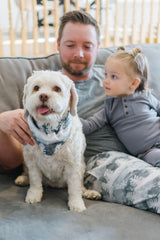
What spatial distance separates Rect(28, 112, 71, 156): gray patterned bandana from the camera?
1151 millimetres

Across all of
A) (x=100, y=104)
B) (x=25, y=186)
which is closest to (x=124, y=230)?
(x=25, y=186)

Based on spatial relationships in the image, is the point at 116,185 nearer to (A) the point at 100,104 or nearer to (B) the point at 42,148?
(B) the point at 42,148

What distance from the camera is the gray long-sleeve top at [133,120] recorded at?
1.46 metres

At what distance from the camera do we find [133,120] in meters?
1.48

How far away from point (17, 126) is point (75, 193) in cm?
38

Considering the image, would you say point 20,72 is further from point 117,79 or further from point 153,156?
point 153,156

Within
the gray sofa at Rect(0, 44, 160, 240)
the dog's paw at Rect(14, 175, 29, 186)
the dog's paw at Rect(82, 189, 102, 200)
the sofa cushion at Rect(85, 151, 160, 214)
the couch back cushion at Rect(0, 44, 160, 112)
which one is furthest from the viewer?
the couch back cushion at Rect(0, 44, 160, 112)

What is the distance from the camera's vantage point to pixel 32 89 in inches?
41.8

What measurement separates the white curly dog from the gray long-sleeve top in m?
0.29

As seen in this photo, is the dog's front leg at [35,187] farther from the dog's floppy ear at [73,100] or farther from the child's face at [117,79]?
the child's face at [117,79]

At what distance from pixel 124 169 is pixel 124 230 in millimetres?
312

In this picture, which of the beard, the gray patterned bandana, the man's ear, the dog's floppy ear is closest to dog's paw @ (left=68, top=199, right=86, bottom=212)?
the gray patterned bandana

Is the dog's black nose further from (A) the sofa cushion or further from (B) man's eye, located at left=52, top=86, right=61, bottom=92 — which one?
(A) the sofa cushion

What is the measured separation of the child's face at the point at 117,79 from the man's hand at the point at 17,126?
0.48 m
